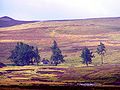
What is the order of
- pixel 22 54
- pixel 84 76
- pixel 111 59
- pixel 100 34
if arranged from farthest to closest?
pixel 100 34 → pixel 111 59 → pixel 22 54 → pixel 84 76

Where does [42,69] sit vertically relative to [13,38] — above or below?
below

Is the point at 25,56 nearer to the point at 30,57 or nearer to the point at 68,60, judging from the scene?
the point at 30,57

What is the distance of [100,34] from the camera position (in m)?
197

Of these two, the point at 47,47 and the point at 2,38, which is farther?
the point at 2,38

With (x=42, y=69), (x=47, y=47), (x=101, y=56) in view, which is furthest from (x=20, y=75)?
(x=47, y=47)

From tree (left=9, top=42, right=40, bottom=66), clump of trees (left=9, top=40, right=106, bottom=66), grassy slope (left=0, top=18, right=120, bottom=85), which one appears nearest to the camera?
grassy slope (left=0, top=18, right=120, bottom=85)

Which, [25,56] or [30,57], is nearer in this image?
[25,56]

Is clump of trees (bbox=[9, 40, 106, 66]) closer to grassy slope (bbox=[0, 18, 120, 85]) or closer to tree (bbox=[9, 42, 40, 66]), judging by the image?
tree (bbox=[9, 42, 40, 66])

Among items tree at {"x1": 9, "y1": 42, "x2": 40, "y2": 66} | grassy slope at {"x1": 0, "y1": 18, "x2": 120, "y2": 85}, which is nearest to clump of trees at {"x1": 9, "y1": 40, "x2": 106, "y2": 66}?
tree at {"x1": 9, "y1": 42, "x2": 40, "y2": 66}

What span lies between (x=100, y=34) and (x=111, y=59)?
200 feet

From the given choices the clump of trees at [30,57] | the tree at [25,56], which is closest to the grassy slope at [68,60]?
the clump of trees at [30,57]

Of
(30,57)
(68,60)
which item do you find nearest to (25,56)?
(30,57)

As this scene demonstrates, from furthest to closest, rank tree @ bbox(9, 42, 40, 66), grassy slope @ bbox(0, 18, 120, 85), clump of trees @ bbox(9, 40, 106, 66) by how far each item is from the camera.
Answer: clump of trees @ bbox(9, 40, 106, 66) < tree @ bbox(9, 42, 40, 66) < grassy slope @ bbox(0, 18, 120, 85)

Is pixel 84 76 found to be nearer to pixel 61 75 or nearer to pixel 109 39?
pixel 61 75
